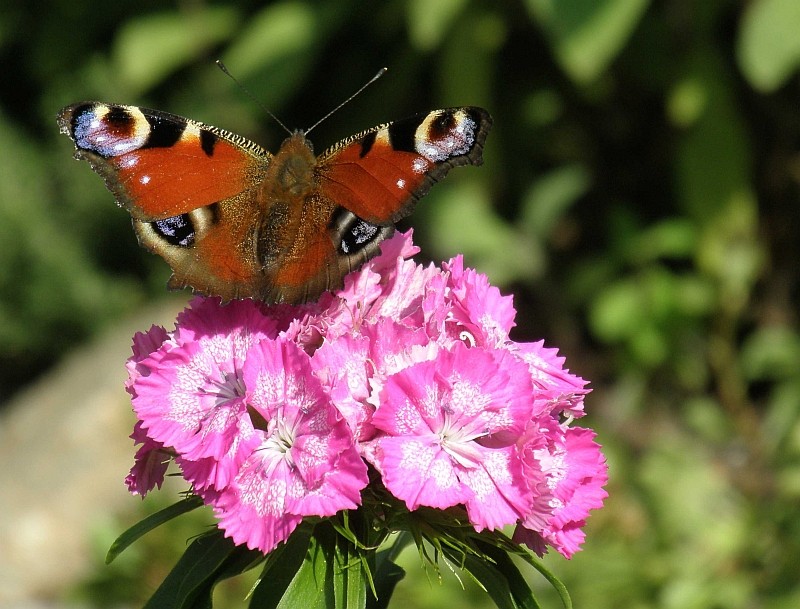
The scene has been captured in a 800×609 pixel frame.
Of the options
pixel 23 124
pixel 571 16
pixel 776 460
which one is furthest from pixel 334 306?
pixel 23 124

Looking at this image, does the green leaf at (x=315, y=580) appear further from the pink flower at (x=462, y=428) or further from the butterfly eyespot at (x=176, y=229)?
the butterfly eyespot at (x=176, y=229)

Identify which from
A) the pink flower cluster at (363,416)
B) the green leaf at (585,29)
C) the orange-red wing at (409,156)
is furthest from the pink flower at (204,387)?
the green leaf at (585,29)

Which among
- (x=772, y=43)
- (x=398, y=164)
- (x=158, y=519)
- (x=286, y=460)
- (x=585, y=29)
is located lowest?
(x=158, y=519)

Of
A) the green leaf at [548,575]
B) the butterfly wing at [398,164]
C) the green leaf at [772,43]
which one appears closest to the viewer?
the green leaf at [548,575]

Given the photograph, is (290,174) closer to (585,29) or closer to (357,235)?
(357,235)

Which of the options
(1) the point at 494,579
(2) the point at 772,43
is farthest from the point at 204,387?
(2) the point at 772,43

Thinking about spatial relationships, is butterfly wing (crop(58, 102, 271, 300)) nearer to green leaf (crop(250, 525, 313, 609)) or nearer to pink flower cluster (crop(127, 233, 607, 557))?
pink flower cluster (crop(127, 233, 607, 557))
